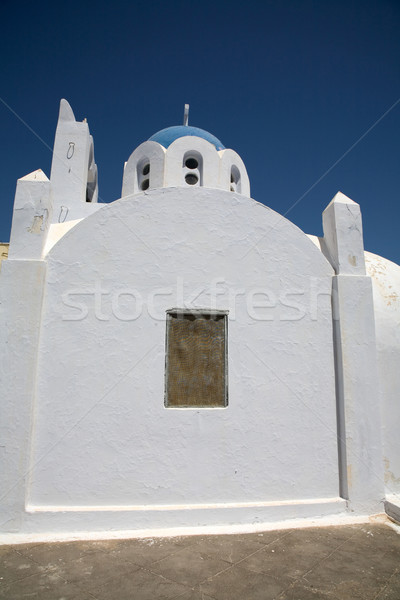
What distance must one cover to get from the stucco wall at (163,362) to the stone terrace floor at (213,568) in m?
0.54

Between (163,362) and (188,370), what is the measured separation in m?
0.32

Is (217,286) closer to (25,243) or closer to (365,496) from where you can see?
(25,243)

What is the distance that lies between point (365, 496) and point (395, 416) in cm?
111

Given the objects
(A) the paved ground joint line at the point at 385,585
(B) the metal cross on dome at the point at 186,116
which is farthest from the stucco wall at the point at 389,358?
(B) the metal cross on dome at the point at 186,116

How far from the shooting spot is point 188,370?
4.70 meters

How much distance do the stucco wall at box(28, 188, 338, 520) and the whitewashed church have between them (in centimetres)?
2

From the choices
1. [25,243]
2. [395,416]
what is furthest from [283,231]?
[25,243]

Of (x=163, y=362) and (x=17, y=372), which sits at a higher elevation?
(x=163, y=362)

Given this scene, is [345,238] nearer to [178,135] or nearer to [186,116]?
[178,135]

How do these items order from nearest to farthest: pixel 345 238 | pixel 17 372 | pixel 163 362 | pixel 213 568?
pixel 213 568, pixel 17 372, pixel 163 362, pixel 345 238

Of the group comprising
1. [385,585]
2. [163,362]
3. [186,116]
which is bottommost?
[385,585]

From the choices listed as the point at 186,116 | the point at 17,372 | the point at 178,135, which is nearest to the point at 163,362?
the point at 17,372

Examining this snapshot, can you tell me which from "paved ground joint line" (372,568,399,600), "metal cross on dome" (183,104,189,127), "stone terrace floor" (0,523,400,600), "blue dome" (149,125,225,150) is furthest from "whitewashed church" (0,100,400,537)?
"metal cross on dome" (183,104,189,127)

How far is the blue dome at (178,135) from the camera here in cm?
1087
